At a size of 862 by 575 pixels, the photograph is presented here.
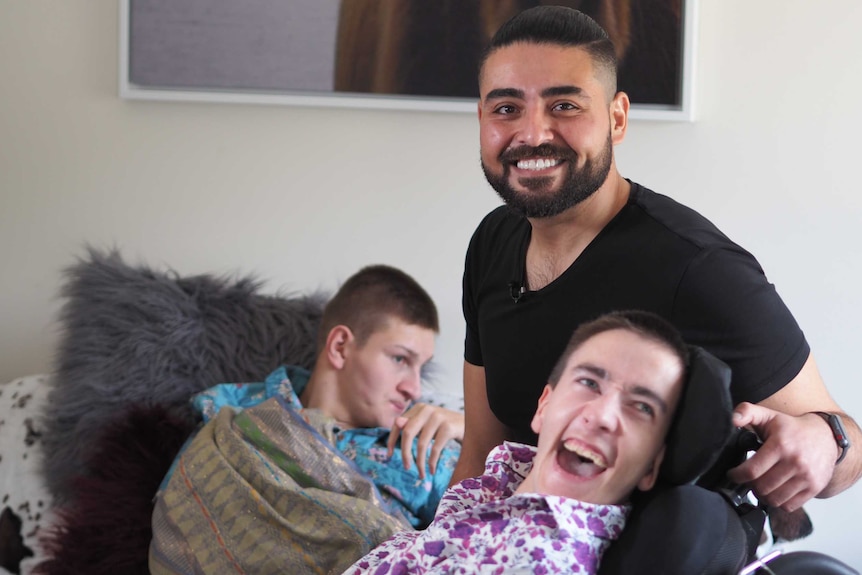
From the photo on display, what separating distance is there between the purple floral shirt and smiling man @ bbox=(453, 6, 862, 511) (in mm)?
208

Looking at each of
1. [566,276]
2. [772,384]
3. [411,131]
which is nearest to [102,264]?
[411,131]

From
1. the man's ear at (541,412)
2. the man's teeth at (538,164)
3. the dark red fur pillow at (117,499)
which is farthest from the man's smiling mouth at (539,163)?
the dark red fur pillow at (117,499)

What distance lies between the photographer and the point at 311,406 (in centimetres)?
241

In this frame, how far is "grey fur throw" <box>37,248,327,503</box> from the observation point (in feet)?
7.73

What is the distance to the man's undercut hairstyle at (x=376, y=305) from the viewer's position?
2455mm

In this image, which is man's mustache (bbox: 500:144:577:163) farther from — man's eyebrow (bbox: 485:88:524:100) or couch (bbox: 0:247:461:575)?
couch (bbox: 0:247:461:575)

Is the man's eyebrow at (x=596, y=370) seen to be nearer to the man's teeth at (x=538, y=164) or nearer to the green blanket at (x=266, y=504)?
the man's teeth at (x=538, y=164)

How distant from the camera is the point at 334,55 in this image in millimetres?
2656

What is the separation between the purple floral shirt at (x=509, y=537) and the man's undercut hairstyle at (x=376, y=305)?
1049 millimetres

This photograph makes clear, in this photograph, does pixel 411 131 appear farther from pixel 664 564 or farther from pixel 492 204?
pixel 664 564

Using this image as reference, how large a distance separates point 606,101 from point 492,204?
1.08 m

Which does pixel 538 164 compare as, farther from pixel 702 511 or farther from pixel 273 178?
pixel 273 178

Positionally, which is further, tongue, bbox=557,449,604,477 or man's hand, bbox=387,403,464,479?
man's hand, bbox=387,403,464,479

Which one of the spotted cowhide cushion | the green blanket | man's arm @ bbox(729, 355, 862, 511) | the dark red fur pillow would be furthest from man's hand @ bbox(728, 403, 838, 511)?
the spotted cowhide cushion
